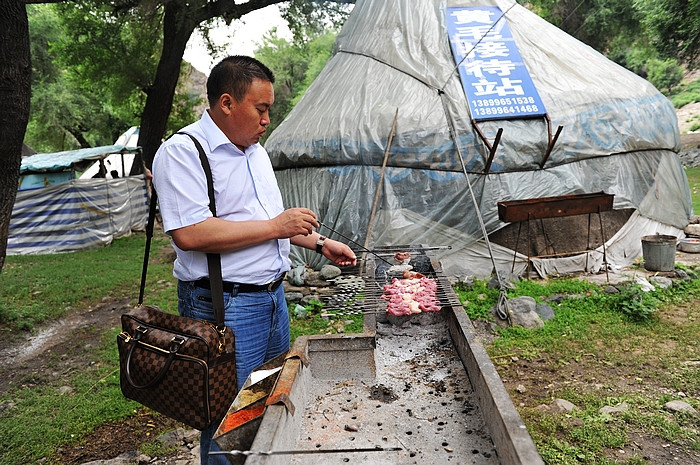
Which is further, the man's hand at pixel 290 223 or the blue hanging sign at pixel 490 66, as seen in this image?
the blue hanging sign at pixel 490 66

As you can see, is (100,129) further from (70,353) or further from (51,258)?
(70,353)

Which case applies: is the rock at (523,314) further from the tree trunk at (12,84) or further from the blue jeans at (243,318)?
the tree trunk at (12,84)

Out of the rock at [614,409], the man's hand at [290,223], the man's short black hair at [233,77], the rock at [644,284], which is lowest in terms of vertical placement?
the rock at [614,409]

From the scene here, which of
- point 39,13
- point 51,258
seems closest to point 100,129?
point 39,13

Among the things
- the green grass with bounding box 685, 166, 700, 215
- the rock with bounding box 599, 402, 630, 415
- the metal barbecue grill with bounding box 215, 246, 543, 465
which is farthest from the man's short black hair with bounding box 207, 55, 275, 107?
the green grass with bounding box 685, 166, 700, 215

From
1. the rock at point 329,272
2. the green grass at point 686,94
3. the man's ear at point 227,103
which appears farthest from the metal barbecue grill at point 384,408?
the green grass at point 686,94

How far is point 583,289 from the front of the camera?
7.30m

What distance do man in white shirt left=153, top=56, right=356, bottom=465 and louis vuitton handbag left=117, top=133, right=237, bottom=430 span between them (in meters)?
0.08

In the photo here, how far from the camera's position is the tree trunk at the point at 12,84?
5.27 meters

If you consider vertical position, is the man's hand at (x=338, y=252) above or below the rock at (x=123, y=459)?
above

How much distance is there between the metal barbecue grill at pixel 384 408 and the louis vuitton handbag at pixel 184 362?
0.54 ft

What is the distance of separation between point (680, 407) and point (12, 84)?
7.27 metres

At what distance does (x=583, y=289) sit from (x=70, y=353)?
7.13 metres

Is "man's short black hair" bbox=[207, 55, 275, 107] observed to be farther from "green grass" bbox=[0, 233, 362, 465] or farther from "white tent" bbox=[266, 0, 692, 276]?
"white tent" bbox=[266, 0, 692, 276]
